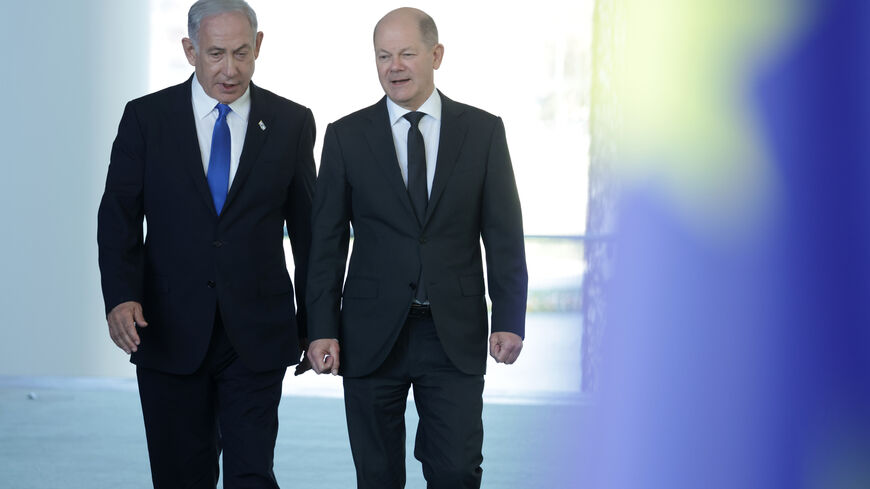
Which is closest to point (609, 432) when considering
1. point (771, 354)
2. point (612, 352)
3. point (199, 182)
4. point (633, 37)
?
point (612, 352)

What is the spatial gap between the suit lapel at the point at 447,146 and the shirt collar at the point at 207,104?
0.52 m

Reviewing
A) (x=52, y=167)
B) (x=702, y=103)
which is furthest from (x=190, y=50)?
(x=52, y=167)

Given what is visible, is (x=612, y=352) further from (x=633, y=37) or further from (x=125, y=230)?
(x=125, y=230)

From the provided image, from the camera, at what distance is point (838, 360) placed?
310 centimetres

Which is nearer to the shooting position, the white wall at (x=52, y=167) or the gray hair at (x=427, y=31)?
the gray hair at (x=427, y=31)

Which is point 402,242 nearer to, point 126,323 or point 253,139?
point 253,139

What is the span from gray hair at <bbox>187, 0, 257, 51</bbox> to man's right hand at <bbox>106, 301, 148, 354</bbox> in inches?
26.1

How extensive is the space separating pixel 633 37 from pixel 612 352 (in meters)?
0.93

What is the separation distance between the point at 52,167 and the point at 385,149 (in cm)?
434

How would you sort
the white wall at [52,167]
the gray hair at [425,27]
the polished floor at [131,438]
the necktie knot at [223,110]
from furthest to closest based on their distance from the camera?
the white wall at [52,167] → the polished floor at [131,438] → the necktie knot at [223,110] → the gray hair at [425,27]

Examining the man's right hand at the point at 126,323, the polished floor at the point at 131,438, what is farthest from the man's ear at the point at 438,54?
the polished floor at the point at 131,438

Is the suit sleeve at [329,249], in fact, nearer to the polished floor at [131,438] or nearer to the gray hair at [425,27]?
the gray hair at [425,27]

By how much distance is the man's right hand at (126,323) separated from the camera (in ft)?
9.07

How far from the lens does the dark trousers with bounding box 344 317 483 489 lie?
9.16 ft
